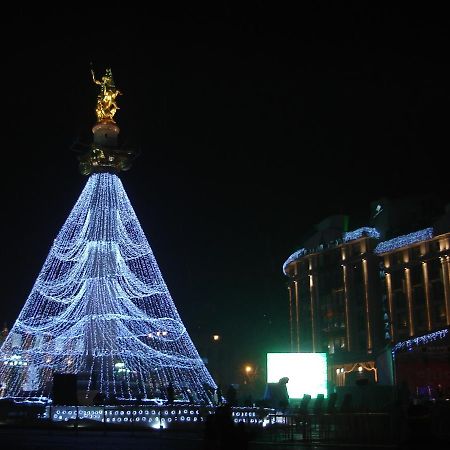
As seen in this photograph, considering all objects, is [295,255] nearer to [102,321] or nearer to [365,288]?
[365,288]

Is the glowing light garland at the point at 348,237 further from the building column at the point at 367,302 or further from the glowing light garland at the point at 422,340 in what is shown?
the glowing light garland at the point at 422,340

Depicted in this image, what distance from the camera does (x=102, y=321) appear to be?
36156mm

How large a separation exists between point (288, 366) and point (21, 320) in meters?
16.9

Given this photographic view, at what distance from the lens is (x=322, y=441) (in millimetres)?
19250

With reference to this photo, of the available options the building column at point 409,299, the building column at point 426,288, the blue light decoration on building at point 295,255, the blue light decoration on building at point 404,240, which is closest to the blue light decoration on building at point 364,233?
the blue light decoration on building at point 404,240

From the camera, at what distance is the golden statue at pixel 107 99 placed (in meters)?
43.8

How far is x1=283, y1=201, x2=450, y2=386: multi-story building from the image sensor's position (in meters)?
70.4

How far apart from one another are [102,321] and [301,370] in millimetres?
13265

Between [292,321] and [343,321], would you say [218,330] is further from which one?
[343,321]

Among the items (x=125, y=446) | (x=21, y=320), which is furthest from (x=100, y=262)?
(x=125, y=446)

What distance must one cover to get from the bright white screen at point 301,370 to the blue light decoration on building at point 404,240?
47357mm

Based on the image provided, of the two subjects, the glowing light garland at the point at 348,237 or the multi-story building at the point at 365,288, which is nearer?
the multi-story building at the point at 365,288

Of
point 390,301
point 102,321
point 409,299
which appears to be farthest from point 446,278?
point 102,321

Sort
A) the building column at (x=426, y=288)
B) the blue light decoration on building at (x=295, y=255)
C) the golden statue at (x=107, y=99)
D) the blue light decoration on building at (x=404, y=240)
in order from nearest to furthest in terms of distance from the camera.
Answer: the golden statue at (x=107, y=99) < the building column at (x=426, y=288) < the blue light decoration on building at (x=404, y=240) < the blue light decoration on building at (x=295, y=255)
